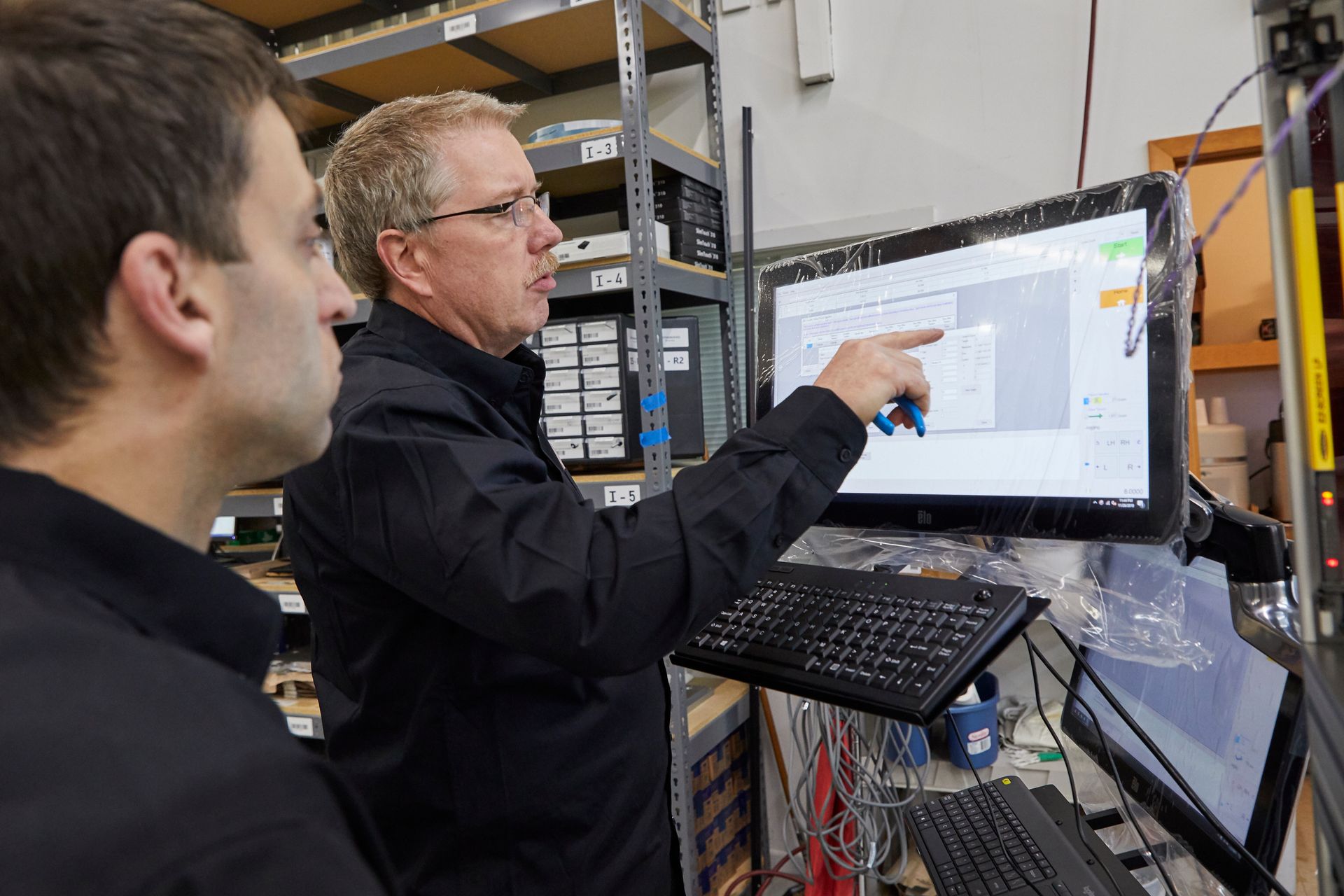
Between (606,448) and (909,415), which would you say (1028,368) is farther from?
(606,448)

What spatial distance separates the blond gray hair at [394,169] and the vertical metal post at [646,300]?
60 centimetres

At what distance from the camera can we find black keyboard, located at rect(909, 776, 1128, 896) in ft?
2.69

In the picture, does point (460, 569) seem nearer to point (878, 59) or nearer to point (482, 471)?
point (482, 471)

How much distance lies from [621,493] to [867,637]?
100 cm

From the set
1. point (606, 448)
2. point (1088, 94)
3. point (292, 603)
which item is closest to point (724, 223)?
point (606, 448)

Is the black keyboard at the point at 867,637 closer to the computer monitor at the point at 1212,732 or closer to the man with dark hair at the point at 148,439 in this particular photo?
the computer monitor at the point at 1212,732

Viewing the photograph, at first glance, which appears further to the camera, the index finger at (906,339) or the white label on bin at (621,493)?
the white label on bin at (621,493)

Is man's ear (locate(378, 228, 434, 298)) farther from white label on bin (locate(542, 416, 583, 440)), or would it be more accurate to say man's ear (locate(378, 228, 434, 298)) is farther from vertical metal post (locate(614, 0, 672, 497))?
white label on bin (locate(542, 416, 583, 440))

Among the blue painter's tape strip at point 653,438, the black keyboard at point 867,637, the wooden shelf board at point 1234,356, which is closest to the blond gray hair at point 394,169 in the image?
the black keyboard at point 867,637

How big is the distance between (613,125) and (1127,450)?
1.23 meters

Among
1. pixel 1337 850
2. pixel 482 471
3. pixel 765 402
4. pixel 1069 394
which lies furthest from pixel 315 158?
pixel 1337 850

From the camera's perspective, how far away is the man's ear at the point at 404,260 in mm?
1003

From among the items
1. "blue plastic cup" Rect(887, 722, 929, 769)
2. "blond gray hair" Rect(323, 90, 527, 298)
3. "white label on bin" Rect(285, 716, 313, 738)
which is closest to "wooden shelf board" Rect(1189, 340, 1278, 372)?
"blue plastic cup" Rect(887, 722, 929, 769)

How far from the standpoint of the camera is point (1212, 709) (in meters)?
0.80
